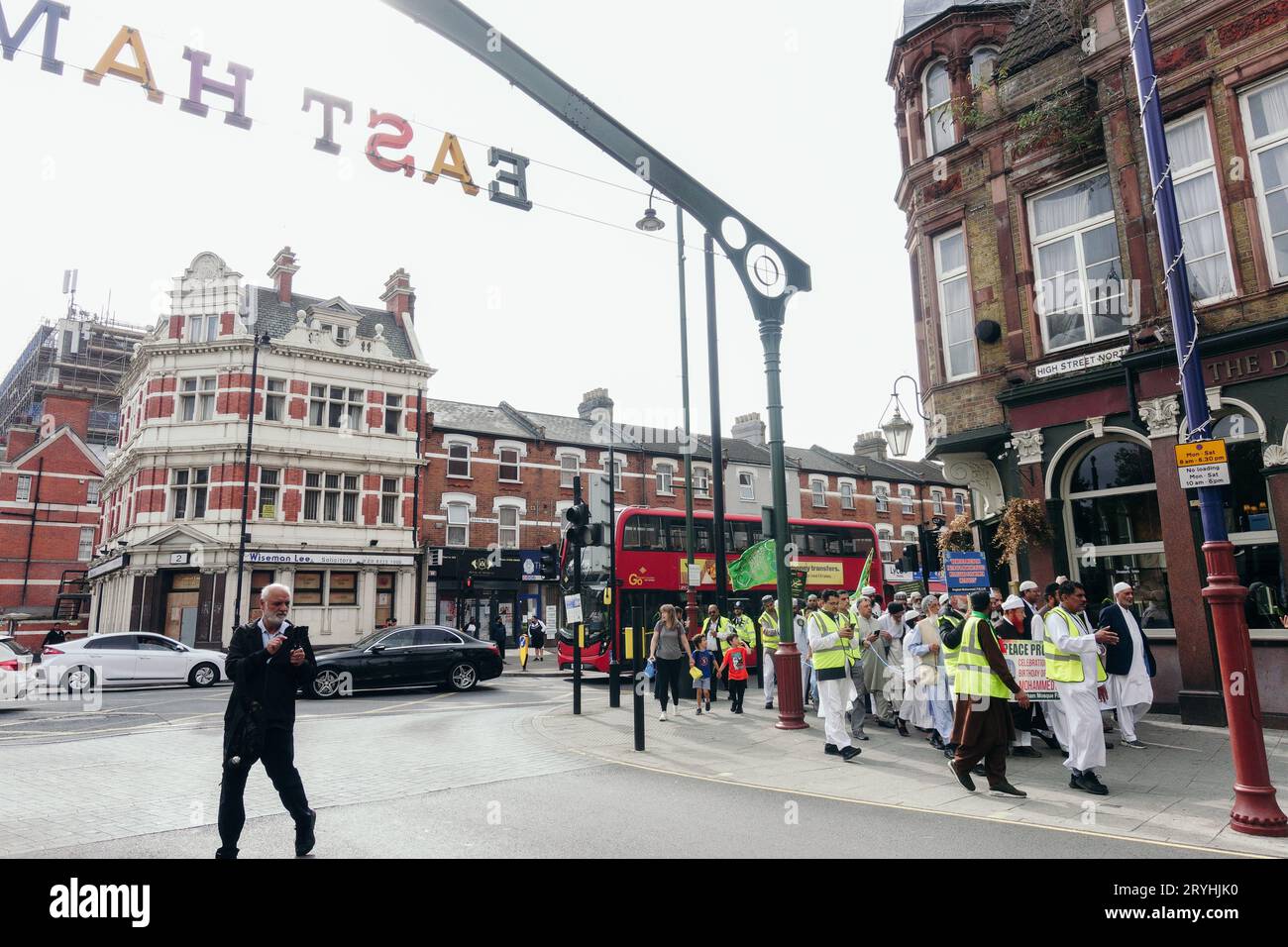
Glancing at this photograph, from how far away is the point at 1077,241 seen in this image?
42.3 feet

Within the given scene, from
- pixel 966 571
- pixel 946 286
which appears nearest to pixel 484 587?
pixel 946 286

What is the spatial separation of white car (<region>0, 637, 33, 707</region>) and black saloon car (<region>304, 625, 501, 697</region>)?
16.0ft

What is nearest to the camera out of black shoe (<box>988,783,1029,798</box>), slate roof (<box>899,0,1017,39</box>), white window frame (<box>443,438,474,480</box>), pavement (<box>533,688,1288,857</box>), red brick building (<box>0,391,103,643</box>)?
pavement (<box>533,688,1288,857</box>)

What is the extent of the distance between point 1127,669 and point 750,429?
1593 inches

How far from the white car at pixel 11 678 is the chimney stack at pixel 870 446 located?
46.9 m

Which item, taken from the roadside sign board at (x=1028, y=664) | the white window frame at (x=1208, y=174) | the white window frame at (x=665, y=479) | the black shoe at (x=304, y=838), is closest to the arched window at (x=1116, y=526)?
the white window frame at (x=1208, y=174)

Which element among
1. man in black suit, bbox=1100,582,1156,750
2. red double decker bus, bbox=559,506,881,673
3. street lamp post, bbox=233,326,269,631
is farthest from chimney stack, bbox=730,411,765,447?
man in black suit, bbox=1100,582,1156,750

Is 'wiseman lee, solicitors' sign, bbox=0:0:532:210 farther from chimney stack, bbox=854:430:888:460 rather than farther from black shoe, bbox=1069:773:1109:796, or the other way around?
chimney stack, bbox=854:430:888:460

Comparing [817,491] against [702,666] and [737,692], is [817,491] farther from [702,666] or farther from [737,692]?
[737,692]

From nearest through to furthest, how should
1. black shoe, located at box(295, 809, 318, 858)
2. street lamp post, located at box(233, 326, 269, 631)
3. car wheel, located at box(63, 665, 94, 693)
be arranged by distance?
black shoe, located at box(295, 809, 318, 858) → car wheel, located at box(63, 665, 94, 693) → street lamp post, located at box(233, 326, 269, 631)

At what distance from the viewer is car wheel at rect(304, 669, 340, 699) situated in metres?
16.2

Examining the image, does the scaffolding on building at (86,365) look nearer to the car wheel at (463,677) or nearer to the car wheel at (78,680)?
the car wheel at (78,680)

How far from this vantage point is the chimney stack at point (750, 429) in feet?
162
